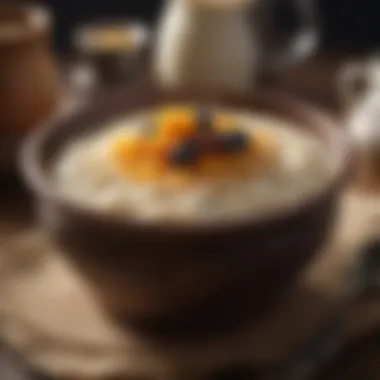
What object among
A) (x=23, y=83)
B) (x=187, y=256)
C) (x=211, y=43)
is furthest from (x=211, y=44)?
(x=187, y=256)

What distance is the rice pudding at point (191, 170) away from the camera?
71cm

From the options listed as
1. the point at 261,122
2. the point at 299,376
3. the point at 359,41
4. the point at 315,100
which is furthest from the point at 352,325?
the point at 359,41

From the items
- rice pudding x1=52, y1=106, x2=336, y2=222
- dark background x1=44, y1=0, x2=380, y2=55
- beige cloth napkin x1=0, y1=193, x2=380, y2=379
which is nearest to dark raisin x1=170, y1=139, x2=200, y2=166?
rice pudding x1=52, y1=106, x2=336, y2=222

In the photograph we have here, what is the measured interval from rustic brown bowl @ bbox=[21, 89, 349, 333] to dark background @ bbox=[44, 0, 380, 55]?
2.77 feet

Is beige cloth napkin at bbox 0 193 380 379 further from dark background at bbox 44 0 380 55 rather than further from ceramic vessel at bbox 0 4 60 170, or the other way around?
dark background at bbox 44 0 380 55

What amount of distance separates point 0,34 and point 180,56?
0.22 m

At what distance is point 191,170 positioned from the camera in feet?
2.42

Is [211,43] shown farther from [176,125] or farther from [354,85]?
[176,125]

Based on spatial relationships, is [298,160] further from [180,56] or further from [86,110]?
[180,56]

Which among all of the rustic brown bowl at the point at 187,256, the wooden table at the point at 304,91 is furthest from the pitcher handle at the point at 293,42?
the rustic brown bowl at the point at 187,256

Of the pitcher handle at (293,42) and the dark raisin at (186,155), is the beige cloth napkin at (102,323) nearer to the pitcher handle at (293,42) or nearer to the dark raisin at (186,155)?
the dark raisin at (186,155)

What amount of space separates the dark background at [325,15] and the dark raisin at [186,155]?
83 cm

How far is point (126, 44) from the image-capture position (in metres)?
1.16

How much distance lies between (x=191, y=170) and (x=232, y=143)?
0.04 meters
